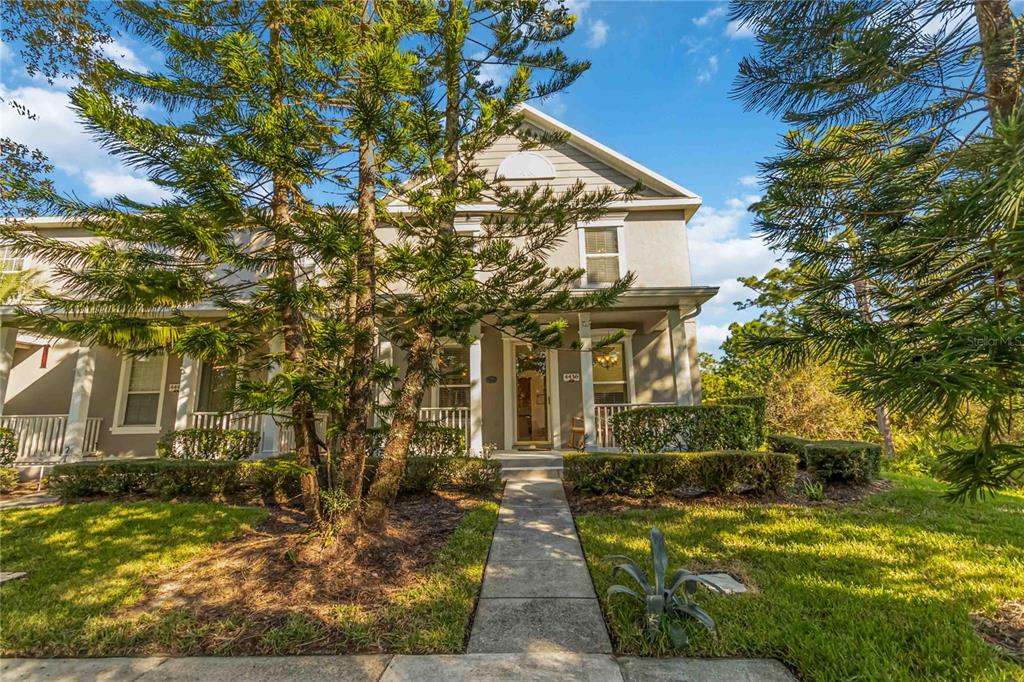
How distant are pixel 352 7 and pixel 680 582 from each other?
5.50 meters

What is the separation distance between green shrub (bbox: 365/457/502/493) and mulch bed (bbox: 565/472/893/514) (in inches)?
49.9

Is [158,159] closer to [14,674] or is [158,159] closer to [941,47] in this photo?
[14,674]

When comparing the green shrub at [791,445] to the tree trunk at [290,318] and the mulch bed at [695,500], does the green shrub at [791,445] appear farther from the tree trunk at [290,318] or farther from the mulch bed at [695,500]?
the tree trunk at [290,318]

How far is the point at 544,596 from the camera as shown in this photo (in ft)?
10.9

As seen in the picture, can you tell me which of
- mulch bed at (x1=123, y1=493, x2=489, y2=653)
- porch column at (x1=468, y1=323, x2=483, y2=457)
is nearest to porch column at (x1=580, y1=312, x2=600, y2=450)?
porch column at (x1=468, y1=323, x2=483, y2=457)

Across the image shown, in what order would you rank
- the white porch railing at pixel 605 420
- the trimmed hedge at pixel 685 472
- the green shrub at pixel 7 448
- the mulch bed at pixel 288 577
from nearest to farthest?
the mulch bed at pixel 288 577 → the trimmed hedge at pixel 685 472 → the green shrub at pixel 7 448 → the white porch railing at pixel 605 420

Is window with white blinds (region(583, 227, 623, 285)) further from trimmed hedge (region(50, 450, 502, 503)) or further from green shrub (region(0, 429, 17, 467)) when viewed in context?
green shrub (region(0, 429, 17, 467))

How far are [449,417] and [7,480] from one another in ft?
25.6

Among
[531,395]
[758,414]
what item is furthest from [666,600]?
[531,395]

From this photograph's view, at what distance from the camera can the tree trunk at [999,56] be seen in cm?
216

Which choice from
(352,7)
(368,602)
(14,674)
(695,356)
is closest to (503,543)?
(368,602)

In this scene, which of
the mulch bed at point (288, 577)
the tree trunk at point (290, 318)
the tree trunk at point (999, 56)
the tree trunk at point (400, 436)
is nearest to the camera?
the tree trunk at point (999, 56)

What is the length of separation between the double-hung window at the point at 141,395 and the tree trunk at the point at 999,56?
13194mm

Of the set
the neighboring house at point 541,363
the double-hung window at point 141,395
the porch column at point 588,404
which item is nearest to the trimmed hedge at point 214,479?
the porch column at point 588,404
